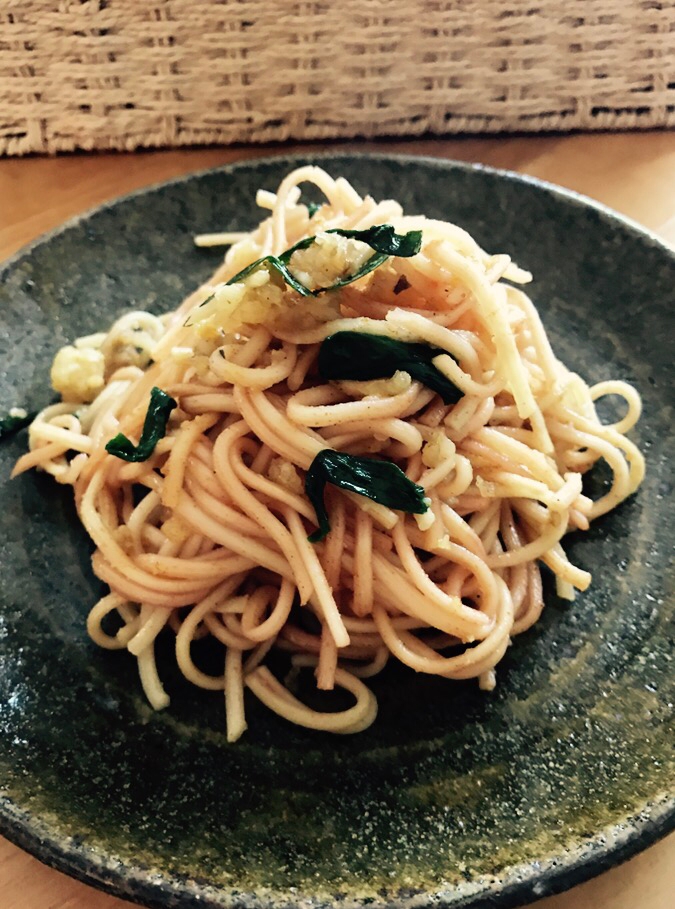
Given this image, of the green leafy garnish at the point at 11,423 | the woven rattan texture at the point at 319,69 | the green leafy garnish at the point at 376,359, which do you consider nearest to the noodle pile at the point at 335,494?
the green leafy garnish at the point at 376,359

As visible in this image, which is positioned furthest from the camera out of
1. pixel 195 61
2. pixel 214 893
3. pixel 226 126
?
pixel 226 126

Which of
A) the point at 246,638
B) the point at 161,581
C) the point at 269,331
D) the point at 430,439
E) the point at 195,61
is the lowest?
the point at 246,638

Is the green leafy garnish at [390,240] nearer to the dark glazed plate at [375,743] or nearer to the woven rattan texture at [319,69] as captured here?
the dark glazed plate at [375,743]

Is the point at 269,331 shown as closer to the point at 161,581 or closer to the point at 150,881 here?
the point at 161,581

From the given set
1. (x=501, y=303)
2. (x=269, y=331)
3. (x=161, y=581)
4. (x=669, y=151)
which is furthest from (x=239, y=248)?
(x=669, y=151)

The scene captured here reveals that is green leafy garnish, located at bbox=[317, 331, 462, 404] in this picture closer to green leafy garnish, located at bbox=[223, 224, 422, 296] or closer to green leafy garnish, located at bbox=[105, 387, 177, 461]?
green leafy garnish, located at bbox=[223, 224, 422, 296]

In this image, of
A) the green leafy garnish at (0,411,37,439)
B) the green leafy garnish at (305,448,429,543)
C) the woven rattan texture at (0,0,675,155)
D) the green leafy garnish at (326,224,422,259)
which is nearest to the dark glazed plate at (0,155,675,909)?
the green leafy garnish at (0,411,37,439)
